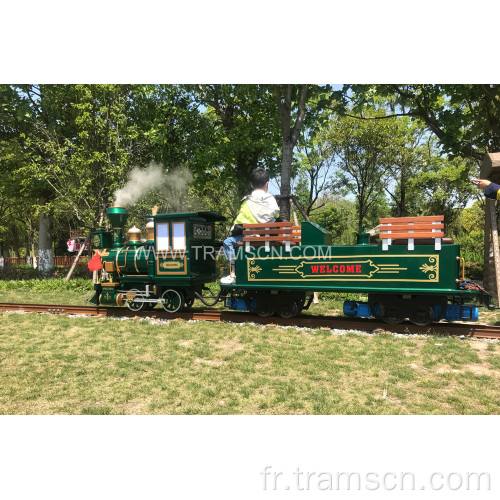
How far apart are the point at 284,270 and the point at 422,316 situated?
276 centimetres

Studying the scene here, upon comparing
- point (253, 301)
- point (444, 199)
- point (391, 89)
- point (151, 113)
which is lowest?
point (253, 301)

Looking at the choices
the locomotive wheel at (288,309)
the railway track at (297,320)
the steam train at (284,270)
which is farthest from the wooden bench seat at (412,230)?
the locomotive wheel at (288,309)

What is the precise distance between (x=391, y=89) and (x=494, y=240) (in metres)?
7.30

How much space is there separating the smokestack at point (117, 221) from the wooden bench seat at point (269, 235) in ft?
11.1

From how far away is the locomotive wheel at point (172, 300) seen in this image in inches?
382

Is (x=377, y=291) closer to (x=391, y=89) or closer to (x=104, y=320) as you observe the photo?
(x=104, y=320)

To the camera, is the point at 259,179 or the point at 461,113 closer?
the point at 259,179

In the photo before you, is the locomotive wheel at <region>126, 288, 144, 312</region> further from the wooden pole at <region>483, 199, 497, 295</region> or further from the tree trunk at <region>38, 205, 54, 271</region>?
the tree trunk at <region>38, 205, 54, 271</region>

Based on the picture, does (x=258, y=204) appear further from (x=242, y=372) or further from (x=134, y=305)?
(x=134, y=305)

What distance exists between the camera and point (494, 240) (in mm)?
7324

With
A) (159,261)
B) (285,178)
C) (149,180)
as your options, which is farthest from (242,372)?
(149,180)

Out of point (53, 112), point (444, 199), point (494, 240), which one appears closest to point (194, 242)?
point (494, 240)

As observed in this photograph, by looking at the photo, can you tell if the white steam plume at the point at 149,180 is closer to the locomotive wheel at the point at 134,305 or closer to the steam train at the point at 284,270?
the steam train at the point at 284,270

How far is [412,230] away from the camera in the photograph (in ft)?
23.9
